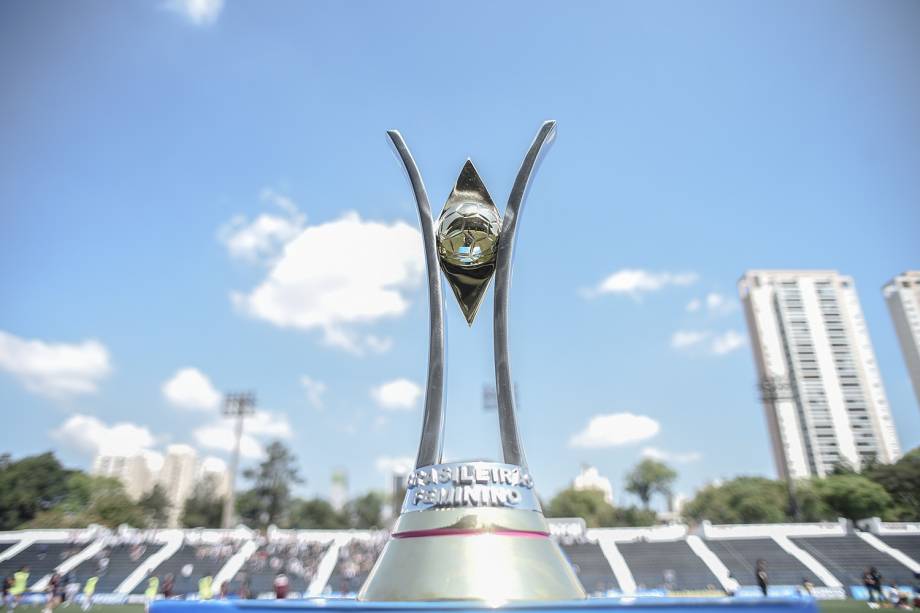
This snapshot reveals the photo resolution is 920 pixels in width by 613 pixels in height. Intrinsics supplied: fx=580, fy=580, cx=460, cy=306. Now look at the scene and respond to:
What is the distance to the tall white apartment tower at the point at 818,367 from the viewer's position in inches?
3718

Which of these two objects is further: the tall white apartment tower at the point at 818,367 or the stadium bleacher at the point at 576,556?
the tall white apartment tower at the point at 818,367

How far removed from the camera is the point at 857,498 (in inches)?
1750

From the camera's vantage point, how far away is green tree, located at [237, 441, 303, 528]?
204ft

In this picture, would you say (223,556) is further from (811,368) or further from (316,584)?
(811,368)

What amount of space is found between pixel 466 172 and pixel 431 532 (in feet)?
19.5

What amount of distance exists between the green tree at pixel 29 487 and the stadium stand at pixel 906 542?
6622 centimetres

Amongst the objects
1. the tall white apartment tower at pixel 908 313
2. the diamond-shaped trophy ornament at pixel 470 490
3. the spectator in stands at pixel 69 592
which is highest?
the tall white apartment tower at pixel 908 313

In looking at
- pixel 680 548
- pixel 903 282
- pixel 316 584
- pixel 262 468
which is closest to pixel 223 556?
pixel 316 584

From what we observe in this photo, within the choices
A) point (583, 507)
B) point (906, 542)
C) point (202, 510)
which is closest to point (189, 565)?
point (906, 542)

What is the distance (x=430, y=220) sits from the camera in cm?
1052

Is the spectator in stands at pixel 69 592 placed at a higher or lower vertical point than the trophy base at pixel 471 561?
lower

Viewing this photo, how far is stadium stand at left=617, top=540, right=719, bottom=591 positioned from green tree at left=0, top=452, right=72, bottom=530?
54329 millimetres

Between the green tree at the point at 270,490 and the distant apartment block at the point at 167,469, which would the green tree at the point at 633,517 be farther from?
the distant apartment block at the point at 167,469

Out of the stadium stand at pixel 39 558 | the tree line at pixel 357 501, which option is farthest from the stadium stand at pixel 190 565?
the tree line at pixel 357 501
